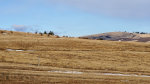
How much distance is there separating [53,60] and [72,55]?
23.9 feet

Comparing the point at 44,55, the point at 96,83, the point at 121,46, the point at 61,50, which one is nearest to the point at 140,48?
the point at 121,46

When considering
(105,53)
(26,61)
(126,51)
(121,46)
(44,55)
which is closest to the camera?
(26,61)

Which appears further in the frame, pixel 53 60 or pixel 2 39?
pixel 2 39

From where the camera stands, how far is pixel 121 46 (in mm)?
85750

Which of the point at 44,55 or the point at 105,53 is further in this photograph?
the point at 105,53

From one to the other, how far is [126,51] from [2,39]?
34.3 meters

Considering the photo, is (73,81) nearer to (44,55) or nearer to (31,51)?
(44,55)

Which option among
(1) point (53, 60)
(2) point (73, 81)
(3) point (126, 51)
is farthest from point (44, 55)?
(2) point (73, 81)

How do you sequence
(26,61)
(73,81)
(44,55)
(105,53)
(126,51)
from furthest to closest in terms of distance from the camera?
1. (126,51)
2. (105,53)
3. (44,55)
4. (26,61)
5. (73,81)

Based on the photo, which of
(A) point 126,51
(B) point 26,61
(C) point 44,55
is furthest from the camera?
(A) point 126,51

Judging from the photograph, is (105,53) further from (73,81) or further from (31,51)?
(73,81)

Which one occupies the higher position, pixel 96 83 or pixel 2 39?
pixel 2 39

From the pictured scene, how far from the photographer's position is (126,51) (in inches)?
3147

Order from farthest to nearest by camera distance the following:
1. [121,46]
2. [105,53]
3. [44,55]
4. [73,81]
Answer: [121,46], [105,53], [44,55], [73,81]
